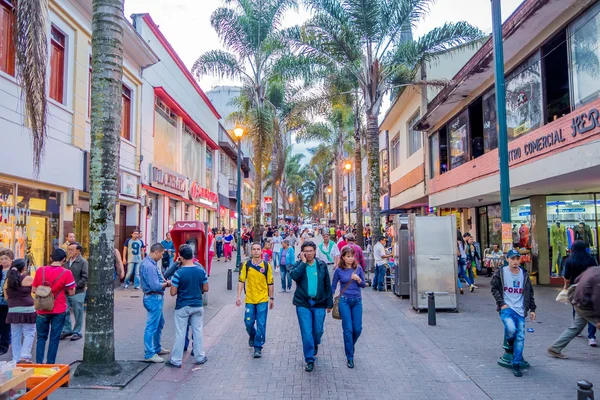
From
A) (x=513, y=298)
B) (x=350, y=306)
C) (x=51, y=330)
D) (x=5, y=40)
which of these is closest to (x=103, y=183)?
(x=51, y=330)

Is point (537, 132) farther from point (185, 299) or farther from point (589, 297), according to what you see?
point (185, 299)

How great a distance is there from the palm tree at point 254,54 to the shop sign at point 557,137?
11661 millimetres

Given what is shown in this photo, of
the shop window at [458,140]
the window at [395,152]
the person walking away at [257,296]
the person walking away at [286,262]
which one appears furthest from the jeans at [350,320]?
the window at [395,152]

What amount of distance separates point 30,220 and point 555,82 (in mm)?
13369

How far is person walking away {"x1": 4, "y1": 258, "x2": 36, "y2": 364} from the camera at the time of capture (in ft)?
19.7

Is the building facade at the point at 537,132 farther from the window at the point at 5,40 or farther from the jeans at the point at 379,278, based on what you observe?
the window at the point at 5,40

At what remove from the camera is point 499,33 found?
8289mm

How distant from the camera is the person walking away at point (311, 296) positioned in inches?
252

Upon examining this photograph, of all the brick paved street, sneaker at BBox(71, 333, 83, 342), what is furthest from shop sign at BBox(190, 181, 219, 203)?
sneaker at BBox(71, 333, 83, 342)

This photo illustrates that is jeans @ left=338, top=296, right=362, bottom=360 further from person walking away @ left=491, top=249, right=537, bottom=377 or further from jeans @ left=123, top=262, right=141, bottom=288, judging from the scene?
jeans @ left=123, top=262, right=141, bottom=288

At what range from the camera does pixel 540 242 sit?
47.2ft

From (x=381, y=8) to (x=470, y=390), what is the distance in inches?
585

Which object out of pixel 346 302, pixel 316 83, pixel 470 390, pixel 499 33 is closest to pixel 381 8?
pixel 316 83

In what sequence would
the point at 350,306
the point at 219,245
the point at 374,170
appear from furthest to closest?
the point at 219,245 → the point at 374,170 → the point at 350,306
